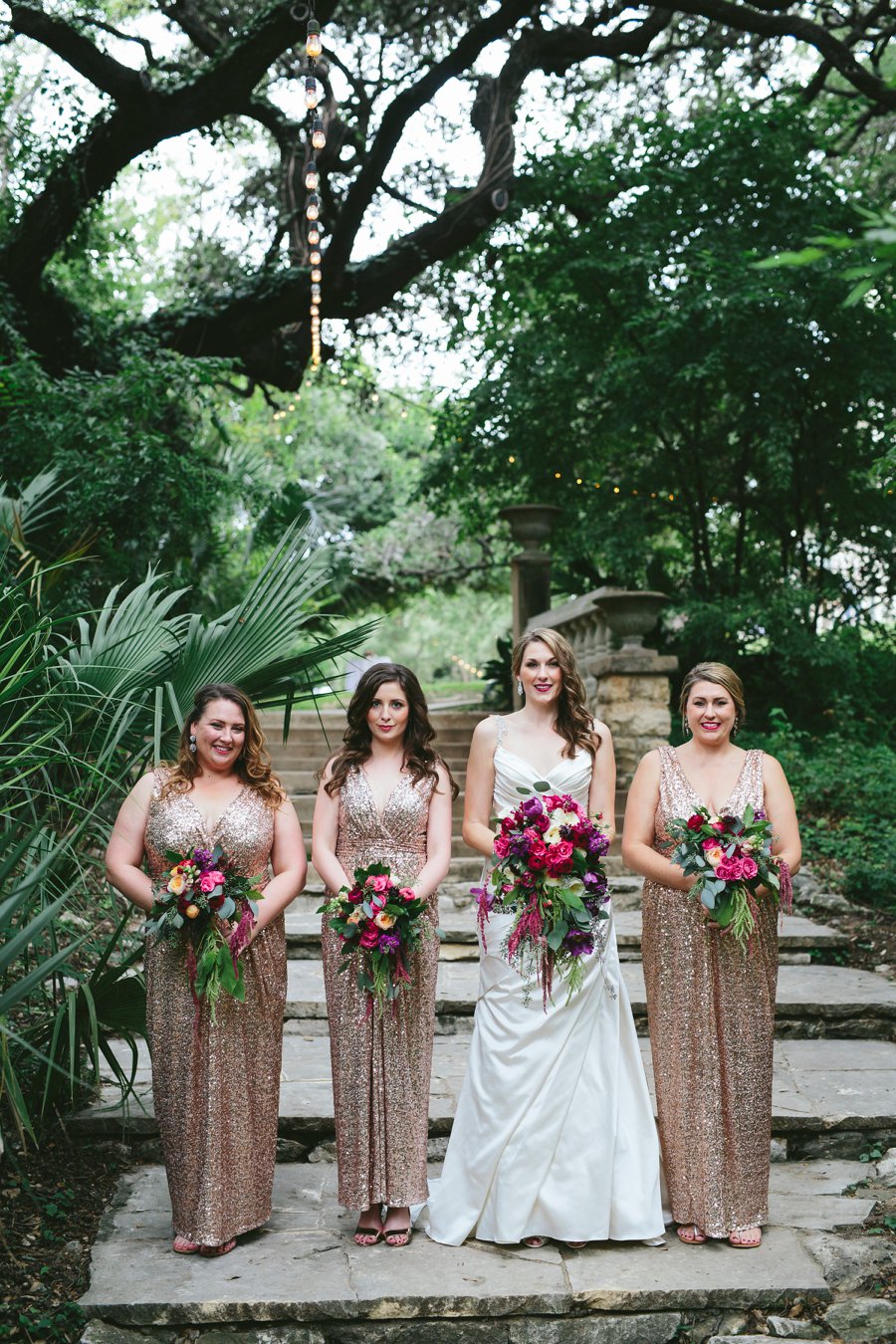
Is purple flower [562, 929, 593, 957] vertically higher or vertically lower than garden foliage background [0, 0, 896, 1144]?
Answer: lower

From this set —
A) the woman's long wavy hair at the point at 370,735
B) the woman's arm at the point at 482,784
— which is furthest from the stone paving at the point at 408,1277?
the woman's long wavy hair at the point at 370,735

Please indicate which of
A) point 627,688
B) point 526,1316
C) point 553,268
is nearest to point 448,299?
point 553,268

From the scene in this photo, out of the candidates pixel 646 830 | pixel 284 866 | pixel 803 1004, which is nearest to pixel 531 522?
pixel 803 1004

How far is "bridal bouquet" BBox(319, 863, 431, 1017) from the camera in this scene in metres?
4.10

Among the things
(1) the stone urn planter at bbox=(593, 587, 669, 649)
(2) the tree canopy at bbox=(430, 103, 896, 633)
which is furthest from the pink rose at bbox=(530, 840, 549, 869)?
(2) the tree canopy at bbox=(430, 103, 896, 633)

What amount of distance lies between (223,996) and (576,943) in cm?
121

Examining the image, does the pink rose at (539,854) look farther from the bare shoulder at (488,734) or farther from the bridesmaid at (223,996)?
the bridesmaid at (223,996)

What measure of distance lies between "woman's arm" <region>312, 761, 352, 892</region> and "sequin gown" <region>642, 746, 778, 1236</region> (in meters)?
1.17

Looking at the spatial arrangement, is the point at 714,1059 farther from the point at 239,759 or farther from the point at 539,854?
the point at 239,759

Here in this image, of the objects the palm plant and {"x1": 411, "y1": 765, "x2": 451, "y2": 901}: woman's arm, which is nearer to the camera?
{"x1": 411, "y1": 765, "x2": 451, "y2": 901}: woman's arm

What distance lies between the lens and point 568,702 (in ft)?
15.3

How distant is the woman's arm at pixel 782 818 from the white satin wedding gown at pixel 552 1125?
2.32ft

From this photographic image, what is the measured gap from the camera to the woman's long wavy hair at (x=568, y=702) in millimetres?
4621

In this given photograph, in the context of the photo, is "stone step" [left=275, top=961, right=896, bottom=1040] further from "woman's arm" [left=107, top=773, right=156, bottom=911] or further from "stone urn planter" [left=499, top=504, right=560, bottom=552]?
"stone urn planter" [left=499, top=504, right=560, bottom=552]
